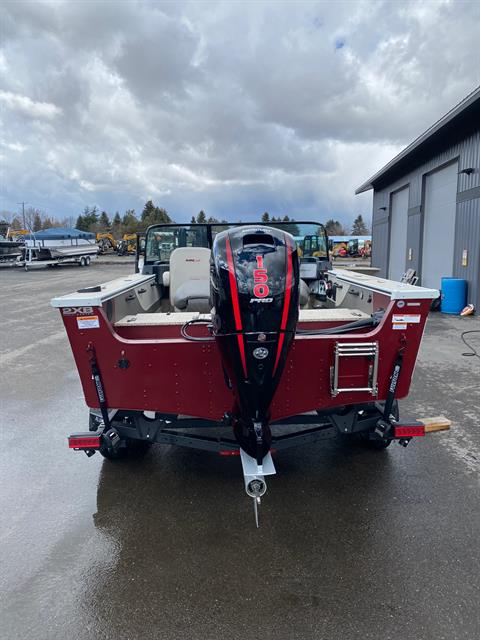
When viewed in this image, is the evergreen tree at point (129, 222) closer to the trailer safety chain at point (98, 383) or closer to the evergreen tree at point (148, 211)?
the evergreen tree at point (148, 211)

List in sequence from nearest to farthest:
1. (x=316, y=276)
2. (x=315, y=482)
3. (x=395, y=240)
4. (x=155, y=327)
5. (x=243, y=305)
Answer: (x=243, y=305) → (x=155, y=327) → (x=315, y=482) → (x=316, y=276) → (x=395, y=240)

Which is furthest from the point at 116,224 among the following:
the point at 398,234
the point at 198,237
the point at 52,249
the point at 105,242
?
the point at 198,237

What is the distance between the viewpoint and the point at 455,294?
450 inches

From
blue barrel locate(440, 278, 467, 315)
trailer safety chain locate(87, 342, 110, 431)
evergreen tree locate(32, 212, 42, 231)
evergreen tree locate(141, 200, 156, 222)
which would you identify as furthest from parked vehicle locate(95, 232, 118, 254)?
trailer safety chain locate(87, 342, 110, 431)

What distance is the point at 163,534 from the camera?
284 cm

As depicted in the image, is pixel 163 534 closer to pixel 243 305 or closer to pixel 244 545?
pixel 244 545

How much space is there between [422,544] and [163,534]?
1.57 metres

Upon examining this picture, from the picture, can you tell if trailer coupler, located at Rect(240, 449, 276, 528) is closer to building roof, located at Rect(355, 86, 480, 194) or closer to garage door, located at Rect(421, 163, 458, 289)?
building roof, located at Rect(355, 86, 480, 194)

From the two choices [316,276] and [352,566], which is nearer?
[352,566]

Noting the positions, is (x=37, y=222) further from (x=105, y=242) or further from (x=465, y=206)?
(x=465, y=206)

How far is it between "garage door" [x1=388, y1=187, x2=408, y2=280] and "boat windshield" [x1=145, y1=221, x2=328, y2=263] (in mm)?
12717

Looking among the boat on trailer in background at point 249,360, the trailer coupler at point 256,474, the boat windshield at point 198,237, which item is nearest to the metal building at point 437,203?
the boat windshield at point 198,237

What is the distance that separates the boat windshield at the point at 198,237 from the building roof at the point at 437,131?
6.94 m

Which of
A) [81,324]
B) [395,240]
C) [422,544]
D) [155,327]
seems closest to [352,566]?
[422,544]
